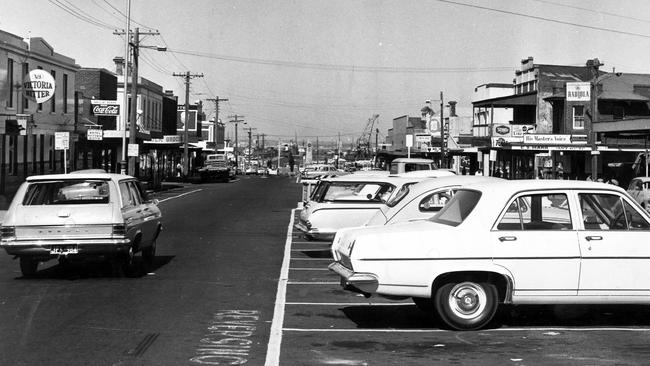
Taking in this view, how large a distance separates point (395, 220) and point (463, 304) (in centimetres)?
428

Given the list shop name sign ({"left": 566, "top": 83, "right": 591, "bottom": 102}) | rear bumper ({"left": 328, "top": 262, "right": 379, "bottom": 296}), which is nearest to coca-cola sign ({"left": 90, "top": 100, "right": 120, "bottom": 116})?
shop name sign ({"left": 566, "top": 83, "right": 591, "bottom": 102})

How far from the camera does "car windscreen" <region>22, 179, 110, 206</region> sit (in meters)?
12.9

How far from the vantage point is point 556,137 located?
43844 millimetres

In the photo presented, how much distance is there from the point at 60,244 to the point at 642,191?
22063 millimetres

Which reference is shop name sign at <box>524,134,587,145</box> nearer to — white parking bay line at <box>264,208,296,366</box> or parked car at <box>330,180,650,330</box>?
white parking bay line at <box>264,208,296,366</box>

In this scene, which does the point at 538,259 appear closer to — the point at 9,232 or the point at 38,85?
the point at 9,232

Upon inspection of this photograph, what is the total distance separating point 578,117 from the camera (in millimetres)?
52000

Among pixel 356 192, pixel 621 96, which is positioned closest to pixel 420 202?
pixel 356 192

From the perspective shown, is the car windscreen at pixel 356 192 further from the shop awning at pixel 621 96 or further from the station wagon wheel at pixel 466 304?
the shop awning at pixel 621 96

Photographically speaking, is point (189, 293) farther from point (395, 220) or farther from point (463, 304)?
point (463, 304)

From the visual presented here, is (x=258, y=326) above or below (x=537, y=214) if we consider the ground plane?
below

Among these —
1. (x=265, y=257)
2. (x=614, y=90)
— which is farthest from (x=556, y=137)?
(x=265, y=257)

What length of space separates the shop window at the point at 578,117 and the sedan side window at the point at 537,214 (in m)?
45.1

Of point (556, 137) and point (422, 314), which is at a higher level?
point (556, 137)
